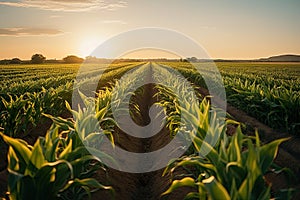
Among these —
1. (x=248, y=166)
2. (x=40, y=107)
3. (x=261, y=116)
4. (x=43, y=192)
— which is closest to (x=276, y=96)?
(x=261, y=116)

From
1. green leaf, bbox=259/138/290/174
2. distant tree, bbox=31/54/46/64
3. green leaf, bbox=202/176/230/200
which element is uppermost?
distant tree, bbox=31/54/46/64

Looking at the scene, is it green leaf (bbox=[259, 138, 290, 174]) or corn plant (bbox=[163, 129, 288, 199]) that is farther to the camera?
green leaf (bbox=[259, 138, 290, 174])

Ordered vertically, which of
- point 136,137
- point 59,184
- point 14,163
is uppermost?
point 14,163

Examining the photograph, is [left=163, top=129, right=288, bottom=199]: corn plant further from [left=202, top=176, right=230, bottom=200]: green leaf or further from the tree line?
the tree line

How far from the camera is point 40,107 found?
705cm

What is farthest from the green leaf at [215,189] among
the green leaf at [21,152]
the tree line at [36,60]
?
the tree line at [36,60]

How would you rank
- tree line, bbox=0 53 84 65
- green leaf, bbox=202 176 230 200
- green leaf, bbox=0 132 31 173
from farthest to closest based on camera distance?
tree line, bbox=0 53 84 65 < green leaf, bbox=0 132 31 173 < green leaf, bbox=202 176 230 200

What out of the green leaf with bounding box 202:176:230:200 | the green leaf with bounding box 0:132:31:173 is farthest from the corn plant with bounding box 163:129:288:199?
the green leaf with bounding box 0:132:31:173

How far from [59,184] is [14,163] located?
1.35 feet

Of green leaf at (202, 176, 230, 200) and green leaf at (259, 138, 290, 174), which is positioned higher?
green leaf at (259, 138, 290, 174)

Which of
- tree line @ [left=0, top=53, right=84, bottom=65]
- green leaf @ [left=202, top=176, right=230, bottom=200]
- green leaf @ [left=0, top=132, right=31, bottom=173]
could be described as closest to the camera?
green leaf @ [left=202, top=176, right=230, bottom=200]

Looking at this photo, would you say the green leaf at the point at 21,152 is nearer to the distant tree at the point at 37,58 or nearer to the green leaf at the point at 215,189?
the green leaf at the point at 215,189

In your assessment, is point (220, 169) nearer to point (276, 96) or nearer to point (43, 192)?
point (43, 192)

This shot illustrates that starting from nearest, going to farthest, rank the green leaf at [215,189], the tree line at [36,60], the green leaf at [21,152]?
the green leaf at [215,189]
the green leaf at [21,152]
the tree line at [36,60]
